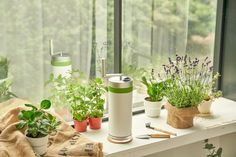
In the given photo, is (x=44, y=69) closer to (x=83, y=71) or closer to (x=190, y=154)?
(x=83, y=71)

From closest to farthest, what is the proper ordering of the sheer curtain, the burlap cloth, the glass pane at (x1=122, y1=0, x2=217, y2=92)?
the burlap cloth → the sheer curtain → the glass pane at (x1=122, y1=0, x2=217, y2=92)

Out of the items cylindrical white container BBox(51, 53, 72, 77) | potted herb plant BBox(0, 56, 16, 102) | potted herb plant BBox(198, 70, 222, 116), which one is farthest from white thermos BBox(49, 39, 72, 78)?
potted herb plant BBox(198, 70, 222, 116)

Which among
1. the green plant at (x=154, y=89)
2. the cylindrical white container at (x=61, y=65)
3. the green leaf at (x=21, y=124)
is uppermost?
the cylindrical white container at (x=61, y=65)

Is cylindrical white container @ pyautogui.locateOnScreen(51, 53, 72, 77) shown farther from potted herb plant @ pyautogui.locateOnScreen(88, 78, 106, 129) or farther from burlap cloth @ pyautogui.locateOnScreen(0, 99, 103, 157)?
burlap cloth @ pyautogui.locateOnScreen(0, 99, 103, 157)

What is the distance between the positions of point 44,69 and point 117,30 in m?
0.42

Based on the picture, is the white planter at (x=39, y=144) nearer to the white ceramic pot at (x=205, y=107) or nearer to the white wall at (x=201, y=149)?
the white wall at (x=201, y=149)

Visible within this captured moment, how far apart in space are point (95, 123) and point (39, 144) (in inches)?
15.8

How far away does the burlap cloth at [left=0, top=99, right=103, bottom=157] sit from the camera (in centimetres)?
170

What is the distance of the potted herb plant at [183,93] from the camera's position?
209cm

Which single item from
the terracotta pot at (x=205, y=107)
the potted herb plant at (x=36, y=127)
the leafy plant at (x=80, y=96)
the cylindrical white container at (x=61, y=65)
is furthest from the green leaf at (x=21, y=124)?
the terracotta pot at (x=205, y=107)

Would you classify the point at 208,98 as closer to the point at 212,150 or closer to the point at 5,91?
the point at 212,150

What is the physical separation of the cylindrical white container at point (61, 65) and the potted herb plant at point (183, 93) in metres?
0.49

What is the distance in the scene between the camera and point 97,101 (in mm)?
2029

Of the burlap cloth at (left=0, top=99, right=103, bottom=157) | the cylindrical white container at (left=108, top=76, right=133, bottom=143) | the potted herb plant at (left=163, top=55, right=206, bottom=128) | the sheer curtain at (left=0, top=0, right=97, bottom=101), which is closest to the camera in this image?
the burlap cloth at (left=0, top=99, right=103, bottom=157)
